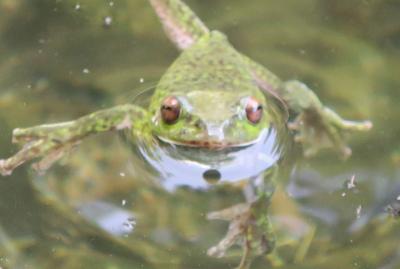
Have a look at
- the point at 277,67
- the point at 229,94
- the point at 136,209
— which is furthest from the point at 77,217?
the point at 277,67

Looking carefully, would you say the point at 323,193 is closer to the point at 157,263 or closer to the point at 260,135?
the point at 260,135

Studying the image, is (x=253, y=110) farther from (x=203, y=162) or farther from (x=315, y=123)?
(x=315, y=123)

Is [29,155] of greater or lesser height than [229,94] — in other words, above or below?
below

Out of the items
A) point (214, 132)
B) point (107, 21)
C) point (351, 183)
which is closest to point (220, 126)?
point (214, 132)

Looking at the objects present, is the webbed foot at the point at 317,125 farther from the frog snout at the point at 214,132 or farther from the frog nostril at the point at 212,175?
the frog snout at the point at 214,132

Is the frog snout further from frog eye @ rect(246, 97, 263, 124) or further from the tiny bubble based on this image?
the tiny bubble
